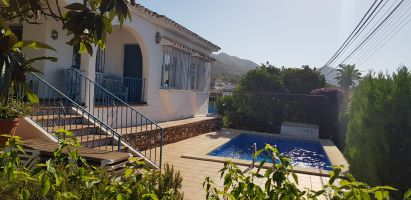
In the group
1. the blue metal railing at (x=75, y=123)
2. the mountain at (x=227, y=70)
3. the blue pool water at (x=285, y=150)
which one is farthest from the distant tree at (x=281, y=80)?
the blue metal railing at (x=75, y=123)

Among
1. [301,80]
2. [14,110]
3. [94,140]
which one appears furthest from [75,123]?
[301,80]

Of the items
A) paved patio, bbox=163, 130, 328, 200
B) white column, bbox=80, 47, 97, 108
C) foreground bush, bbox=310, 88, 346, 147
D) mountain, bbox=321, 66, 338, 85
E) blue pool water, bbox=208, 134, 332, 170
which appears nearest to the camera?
paved patio, bbox=163, 130, 328, 200

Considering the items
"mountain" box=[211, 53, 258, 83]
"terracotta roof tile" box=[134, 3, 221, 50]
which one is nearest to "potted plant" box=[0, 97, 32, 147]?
"terracotta roof tile" box=[134, 3, 221, 50]

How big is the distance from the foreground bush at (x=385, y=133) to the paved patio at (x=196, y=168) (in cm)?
131

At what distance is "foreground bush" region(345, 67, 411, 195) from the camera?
654 centimetres

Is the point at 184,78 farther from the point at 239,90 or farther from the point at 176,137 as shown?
the point at 239,90

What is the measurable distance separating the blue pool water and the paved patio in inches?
22.9

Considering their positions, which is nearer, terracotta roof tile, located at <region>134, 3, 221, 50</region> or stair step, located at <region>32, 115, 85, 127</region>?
stair step, located at <region>32, 115, 85, 127</region>

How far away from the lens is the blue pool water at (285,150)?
1258 centimetres

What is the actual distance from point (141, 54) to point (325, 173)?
8.04m

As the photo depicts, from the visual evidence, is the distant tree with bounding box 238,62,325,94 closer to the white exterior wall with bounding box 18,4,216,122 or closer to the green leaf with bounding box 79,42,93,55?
the white exterior wall with bounding box 18,4,216,122

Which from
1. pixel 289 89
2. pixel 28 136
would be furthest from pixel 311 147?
pixel 28 136

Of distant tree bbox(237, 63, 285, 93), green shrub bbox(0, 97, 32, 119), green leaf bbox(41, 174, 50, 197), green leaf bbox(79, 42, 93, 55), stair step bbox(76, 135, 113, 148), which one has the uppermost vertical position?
distant tree bbox(237, 63, 285, 93)

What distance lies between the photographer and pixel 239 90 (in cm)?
1998
